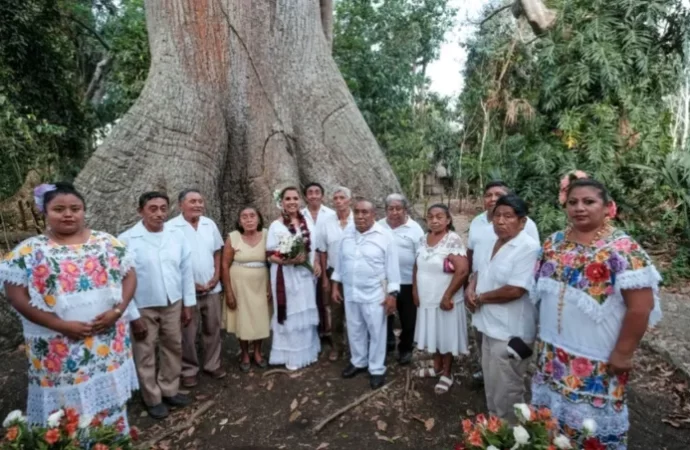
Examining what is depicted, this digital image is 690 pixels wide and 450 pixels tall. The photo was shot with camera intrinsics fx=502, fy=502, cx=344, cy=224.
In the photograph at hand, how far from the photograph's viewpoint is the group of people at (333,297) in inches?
98.6

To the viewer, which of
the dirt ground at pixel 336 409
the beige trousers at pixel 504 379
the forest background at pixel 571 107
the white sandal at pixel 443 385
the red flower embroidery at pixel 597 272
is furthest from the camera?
the forest background at pixel 571 107

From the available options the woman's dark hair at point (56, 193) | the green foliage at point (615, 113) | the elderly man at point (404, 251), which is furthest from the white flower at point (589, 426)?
the green foliage at point (615, 113)

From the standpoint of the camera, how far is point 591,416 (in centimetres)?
251

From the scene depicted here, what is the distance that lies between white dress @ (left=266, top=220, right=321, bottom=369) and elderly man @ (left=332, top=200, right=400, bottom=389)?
0.40 meters

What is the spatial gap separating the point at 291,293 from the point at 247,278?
400 mm

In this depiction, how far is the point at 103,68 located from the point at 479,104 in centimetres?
1073

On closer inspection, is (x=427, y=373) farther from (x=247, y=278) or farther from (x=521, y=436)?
(x=521, y=436)

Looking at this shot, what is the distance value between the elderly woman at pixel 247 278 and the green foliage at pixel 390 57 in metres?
8.01

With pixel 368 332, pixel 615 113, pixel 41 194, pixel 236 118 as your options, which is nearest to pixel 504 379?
pixel 368 332

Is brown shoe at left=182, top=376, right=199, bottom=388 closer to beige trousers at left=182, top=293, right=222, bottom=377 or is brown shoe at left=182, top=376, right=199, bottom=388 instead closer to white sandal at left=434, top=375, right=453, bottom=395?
beige trousers at left=182, top=293, right=222, bottom=377

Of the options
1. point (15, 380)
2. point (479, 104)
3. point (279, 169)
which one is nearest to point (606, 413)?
point (279, 169)

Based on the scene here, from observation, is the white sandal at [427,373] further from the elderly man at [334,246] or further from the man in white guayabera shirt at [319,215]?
the man in white guayabera shirt at [319,215]

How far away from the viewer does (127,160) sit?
4949 mm

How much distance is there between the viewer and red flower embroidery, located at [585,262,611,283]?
243 centimetres
